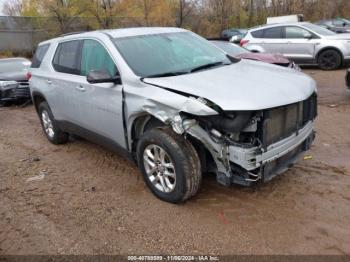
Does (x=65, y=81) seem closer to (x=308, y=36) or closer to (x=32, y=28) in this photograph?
(x=308, y=36)

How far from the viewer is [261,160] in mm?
3305

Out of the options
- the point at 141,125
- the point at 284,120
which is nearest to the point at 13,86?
the point at 141,125

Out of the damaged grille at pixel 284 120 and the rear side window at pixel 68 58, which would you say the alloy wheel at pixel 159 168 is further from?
the rear side window at pixel 68 58

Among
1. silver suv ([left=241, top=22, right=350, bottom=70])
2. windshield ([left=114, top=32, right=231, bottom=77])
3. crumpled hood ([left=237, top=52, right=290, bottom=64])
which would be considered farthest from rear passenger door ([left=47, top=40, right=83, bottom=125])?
silver suv ([left=241, top=22, right=350, bottom=70])

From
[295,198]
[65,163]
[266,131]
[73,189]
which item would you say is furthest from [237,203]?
[65,163]

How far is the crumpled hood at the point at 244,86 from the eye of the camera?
324cm

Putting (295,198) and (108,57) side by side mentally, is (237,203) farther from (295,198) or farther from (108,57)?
(108,57)

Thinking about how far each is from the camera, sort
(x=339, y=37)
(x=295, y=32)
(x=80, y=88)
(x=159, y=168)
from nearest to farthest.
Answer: (x=159, y=168)
(x=80, y=88)
(x=339, y=37)
(x=295, y=32)

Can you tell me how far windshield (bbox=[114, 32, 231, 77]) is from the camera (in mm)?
4117

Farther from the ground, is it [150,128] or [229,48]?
[229,48]

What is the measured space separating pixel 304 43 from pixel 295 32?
0.55 metres

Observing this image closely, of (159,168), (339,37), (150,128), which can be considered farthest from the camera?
(339,37)

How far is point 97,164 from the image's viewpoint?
5.23 metres

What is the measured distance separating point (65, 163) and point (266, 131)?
3264 mm
